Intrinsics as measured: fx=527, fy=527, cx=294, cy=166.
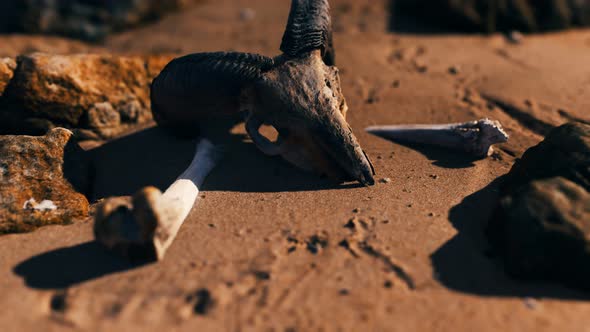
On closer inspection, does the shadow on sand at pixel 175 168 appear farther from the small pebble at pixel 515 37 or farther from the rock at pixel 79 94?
the small pebble at pixel 515 37

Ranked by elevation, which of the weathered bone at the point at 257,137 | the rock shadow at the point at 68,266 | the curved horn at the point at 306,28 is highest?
the curved horn at the point at 306,28

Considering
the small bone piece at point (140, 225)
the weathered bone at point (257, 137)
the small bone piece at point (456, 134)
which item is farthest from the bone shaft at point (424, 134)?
the small bone piece at point (140, 225)

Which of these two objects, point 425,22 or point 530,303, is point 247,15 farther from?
point 530,303

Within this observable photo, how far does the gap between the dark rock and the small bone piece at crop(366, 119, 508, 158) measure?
9.99 feet

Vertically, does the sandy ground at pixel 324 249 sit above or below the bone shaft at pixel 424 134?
below

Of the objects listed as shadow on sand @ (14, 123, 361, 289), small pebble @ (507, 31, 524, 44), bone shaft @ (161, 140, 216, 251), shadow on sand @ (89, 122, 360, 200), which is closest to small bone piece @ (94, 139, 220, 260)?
bone shaft @ (161, 140, 216, 251)

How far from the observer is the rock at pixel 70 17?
7.06 m

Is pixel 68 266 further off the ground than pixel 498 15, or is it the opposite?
pixel 498 15

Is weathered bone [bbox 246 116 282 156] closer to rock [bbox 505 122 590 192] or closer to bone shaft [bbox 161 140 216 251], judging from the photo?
bone shaft [bbox 161 140 216 251]

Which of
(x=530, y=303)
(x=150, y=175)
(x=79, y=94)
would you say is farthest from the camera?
(x=79, y=94)

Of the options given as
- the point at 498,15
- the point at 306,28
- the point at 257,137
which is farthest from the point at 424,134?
the point at 498,15

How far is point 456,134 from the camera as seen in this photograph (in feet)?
14.3

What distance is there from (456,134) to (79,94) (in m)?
3.25

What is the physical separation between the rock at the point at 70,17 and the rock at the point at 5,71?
9.53 ft
